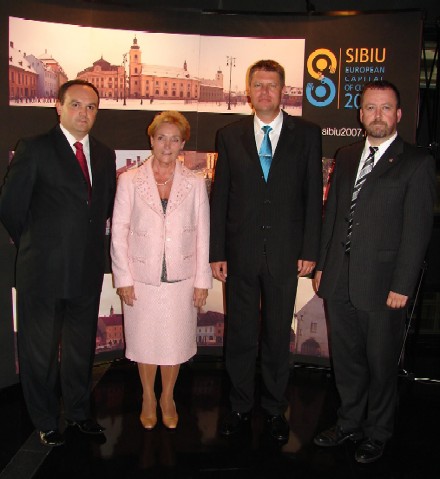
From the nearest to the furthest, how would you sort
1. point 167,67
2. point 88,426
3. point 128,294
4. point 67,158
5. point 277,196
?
point 67,158, point 277,196, point 128,294, point 88,426, point 167,67

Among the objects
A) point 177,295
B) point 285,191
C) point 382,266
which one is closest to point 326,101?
point 285,191

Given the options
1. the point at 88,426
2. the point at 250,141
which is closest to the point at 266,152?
the point at 250,141

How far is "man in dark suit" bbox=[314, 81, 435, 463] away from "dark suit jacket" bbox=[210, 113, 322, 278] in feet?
0.43

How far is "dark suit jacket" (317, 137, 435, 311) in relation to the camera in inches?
108

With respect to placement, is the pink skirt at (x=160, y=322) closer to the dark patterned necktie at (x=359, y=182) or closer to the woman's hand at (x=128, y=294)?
the woman's hand at (x=128, y=294)

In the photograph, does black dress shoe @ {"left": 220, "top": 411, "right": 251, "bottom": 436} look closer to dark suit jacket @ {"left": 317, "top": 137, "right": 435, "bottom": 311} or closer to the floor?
the floor

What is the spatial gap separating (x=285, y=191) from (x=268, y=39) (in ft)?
4.60

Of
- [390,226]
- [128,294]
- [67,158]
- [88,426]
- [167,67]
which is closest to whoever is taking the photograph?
[390,226]

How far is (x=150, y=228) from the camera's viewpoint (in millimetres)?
3064

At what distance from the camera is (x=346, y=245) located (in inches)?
116

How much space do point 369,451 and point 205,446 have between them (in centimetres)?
87

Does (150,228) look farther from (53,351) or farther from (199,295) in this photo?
(53,351)

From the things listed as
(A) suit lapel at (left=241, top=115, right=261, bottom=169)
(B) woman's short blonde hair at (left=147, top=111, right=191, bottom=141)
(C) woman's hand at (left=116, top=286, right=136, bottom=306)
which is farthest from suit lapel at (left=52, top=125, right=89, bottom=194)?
(A) suit lapel at (left=241, top=115, right=261, bottom=169)

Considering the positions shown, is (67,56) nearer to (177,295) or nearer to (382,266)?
(177,295)
